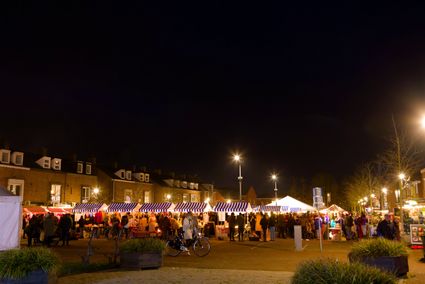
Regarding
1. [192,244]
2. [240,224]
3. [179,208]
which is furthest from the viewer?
[179,208]

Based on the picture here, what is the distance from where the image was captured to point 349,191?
251ft

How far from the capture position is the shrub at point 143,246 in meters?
13.7

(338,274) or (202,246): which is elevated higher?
(338,274)

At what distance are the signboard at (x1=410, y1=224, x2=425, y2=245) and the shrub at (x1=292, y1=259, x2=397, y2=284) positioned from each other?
15.4 m

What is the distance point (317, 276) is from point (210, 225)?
25184 millimetres

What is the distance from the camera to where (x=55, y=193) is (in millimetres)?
48281

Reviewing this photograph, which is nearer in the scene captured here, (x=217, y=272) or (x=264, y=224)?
(x=217, y=272)

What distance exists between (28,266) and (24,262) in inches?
6.2

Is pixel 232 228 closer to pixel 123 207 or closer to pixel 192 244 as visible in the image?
pixel 192 244

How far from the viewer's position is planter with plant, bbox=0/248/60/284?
9742 mm

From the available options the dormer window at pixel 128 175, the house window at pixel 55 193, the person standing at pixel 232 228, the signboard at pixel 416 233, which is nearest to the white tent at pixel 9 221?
the person standing at pixel 232 228

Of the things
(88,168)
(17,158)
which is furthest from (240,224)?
(88,168)

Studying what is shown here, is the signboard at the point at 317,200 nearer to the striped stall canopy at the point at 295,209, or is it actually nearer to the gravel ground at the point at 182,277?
the gravel ground at the point at 182,277

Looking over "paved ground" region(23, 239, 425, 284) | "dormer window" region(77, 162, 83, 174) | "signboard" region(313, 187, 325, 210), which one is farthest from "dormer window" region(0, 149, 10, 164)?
"signboard" region(313, 187, 325, 210)
